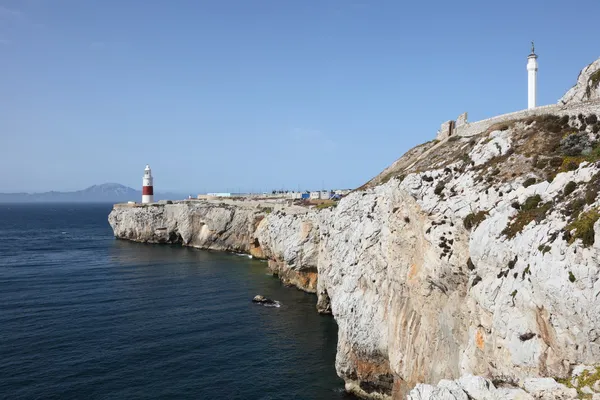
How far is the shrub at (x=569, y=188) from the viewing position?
65.1 feet

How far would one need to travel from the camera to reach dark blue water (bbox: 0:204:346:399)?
3481 cm

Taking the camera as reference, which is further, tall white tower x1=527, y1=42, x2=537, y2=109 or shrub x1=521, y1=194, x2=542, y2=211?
tall white tower x1=527, y1=42, x2=537, y2=109

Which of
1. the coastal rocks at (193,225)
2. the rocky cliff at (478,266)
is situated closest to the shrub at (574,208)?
the rocky cliff at (478,266)

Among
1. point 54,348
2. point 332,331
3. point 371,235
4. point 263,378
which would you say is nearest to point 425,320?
point 371,235

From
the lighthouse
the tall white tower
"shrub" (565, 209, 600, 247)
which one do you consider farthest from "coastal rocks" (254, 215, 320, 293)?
the lighthouse

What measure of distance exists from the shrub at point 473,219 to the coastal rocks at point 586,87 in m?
14.1

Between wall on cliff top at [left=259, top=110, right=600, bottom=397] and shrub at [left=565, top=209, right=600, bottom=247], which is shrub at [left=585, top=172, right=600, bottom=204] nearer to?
wall on cliff top at [left=259, top=110, right=600, bottom=397]

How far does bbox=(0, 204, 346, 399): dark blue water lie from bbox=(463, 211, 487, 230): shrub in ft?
61.4

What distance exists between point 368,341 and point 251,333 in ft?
53.3

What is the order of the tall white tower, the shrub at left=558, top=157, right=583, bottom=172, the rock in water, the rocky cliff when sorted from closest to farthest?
1. the rocky cliff
2. the shrub at left=558, top=157, right=583, bottom=172
3. the tall white tower
4. the rock in water

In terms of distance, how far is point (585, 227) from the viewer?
16.4m

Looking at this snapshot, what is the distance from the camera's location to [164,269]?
259ft

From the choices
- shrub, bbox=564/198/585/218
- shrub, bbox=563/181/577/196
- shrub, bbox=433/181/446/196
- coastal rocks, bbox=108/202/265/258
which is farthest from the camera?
coastal rocks, bbox=108/202/265/258

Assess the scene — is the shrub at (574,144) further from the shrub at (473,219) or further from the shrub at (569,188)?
the shrub at (473,219)
